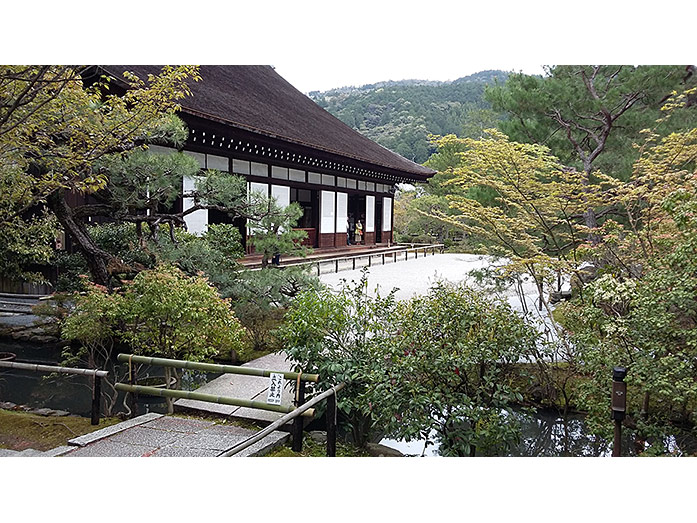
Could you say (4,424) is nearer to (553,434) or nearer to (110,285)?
(110,285)

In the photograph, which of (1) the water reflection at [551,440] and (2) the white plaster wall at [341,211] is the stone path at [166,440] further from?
(2) the white plaster wall at [341,211]

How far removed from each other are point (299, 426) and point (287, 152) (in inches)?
203

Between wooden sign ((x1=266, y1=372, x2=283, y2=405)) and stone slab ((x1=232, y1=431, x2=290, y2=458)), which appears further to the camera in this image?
wooden sign ((x1=266, y1=372, x2=283, y2=405))

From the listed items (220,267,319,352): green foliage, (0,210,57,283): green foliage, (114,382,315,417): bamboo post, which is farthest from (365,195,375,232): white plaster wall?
(114,382,315,417): bamboo post

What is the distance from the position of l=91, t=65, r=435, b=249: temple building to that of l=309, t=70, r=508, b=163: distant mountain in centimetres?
51

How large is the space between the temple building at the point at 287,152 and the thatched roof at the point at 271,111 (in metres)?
0.02

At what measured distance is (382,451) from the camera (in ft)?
11.7

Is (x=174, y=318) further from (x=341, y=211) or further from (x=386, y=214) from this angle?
(x=386, y=214)

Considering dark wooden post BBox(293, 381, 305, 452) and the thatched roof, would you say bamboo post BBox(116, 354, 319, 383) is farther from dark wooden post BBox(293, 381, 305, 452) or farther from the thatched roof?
the thatched roof

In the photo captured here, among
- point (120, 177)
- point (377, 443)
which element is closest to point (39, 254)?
point (120, 177)

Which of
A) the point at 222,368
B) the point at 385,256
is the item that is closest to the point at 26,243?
the point at 222,368

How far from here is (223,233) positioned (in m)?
5.55

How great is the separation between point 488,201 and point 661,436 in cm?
253

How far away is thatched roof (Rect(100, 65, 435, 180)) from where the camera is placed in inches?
251
